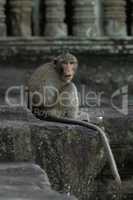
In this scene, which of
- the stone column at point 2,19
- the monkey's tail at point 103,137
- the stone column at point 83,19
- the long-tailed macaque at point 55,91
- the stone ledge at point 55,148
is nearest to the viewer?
the stone ledge at point 55,148

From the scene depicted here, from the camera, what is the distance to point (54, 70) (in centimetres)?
784

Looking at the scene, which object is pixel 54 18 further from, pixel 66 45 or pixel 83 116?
pixel 83 116

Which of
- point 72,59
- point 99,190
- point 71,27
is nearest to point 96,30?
point 71,27

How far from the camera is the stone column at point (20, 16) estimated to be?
29.7ft

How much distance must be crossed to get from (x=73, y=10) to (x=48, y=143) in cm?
370

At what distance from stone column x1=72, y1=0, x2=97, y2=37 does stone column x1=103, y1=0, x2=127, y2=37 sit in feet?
0.47

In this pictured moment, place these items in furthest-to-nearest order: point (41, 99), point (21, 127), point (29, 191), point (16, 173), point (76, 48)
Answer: point (76, 48) → point (41, 99) → point (21, 127) → point (16, 173) → point (29, 191)

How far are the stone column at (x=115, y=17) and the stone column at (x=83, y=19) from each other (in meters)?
0.14

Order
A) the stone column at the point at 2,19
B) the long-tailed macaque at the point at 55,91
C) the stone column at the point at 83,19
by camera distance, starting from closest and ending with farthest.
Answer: the long-tailed macaque at the point at 55,91 < the stone column at the point at 2,19 < the stone column at the point at 83,19

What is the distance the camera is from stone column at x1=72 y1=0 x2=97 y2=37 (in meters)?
9.23

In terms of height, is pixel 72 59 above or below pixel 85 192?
above

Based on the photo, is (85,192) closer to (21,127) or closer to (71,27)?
(21,127)

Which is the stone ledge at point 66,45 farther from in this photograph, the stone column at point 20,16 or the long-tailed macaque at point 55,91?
the long-tailed macaque at point 55,91

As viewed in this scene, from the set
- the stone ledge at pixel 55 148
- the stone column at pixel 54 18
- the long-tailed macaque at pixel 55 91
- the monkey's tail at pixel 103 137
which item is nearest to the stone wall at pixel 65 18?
the stone column at pixel 54 18
